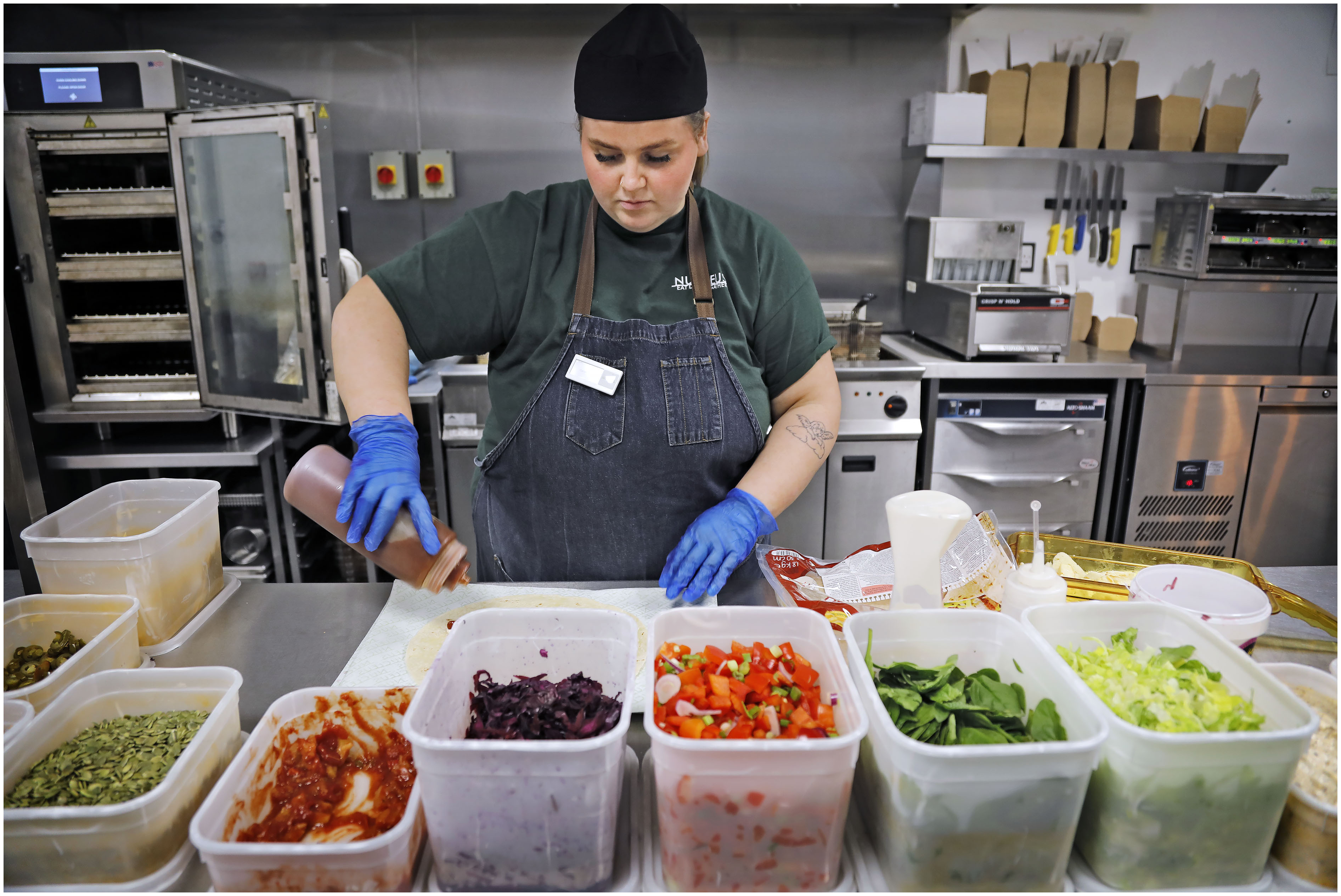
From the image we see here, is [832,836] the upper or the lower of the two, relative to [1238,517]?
upper

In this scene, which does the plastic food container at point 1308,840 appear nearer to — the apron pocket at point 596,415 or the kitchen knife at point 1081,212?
the apron pocket at point 596,415

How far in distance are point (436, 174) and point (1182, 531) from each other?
3.76 m

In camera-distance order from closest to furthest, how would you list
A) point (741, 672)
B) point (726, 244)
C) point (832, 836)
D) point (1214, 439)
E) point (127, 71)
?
point (832, 836), point (741, 672), point (726, 244), point (127, 71), point (1214, 439)

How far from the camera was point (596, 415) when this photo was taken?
1707 millimetres

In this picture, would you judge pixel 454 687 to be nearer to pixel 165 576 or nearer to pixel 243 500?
pixel 165 576

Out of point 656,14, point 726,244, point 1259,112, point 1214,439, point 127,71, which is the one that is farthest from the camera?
point 1259,112

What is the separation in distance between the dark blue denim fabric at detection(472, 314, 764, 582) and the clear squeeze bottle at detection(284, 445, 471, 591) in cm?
48

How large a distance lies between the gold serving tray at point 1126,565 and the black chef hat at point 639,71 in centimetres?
105

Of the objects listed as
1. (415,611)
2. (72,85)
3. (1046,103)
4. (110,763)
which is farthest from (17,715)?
(1046,103)

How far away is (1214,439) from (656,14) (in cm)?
313

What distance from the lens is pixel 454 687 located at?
3.25 ft

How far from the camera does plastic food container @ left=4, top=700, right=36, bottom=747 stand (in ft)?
3.07

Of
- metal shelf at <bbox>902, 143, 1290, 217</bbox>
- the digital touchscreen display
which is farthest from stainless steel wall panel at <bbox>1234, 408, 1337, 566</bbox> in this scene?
the digital touchscreen display

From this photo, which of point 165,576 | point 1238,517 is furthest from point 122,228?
point 1238,517
